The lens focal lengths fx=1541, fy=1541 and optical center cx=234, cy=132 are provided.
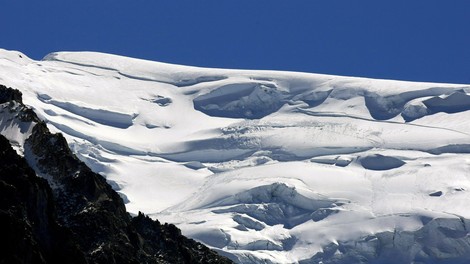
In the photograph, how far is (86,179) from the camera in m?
43.1

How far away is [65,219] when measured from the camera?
41.7 metres

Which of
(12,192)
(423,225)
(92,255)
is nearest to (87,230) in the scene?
(92,255)

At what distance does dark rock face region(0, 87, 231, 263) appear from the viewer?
37.1m

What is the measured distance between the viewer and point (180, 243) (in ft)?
156

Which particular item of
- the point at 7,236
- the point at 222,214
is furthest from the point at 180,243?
the point at 222,214

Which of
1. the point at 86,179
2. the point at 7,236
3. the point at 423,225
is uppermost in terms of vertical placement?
the point at 423,225

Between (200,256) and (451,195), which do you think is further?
(451,195)

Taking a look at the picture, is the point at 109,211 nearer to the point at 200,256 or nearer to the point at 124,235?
the point at 124,235

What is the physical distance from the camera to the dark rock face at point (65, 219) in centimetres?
3706

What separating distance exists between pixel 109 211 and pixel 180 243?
5037 millimetres

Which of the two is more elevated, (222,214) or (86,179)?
(222,214)

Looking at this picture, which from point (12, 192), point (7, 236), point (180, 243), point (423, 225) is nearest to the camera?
point (7, 236)

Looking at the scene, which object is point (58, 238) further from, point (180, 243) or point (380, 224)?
point (380, 224)

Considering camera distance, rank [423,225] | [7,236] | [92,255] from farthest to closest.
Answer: [423,225] → [92,255] → [7,236]
